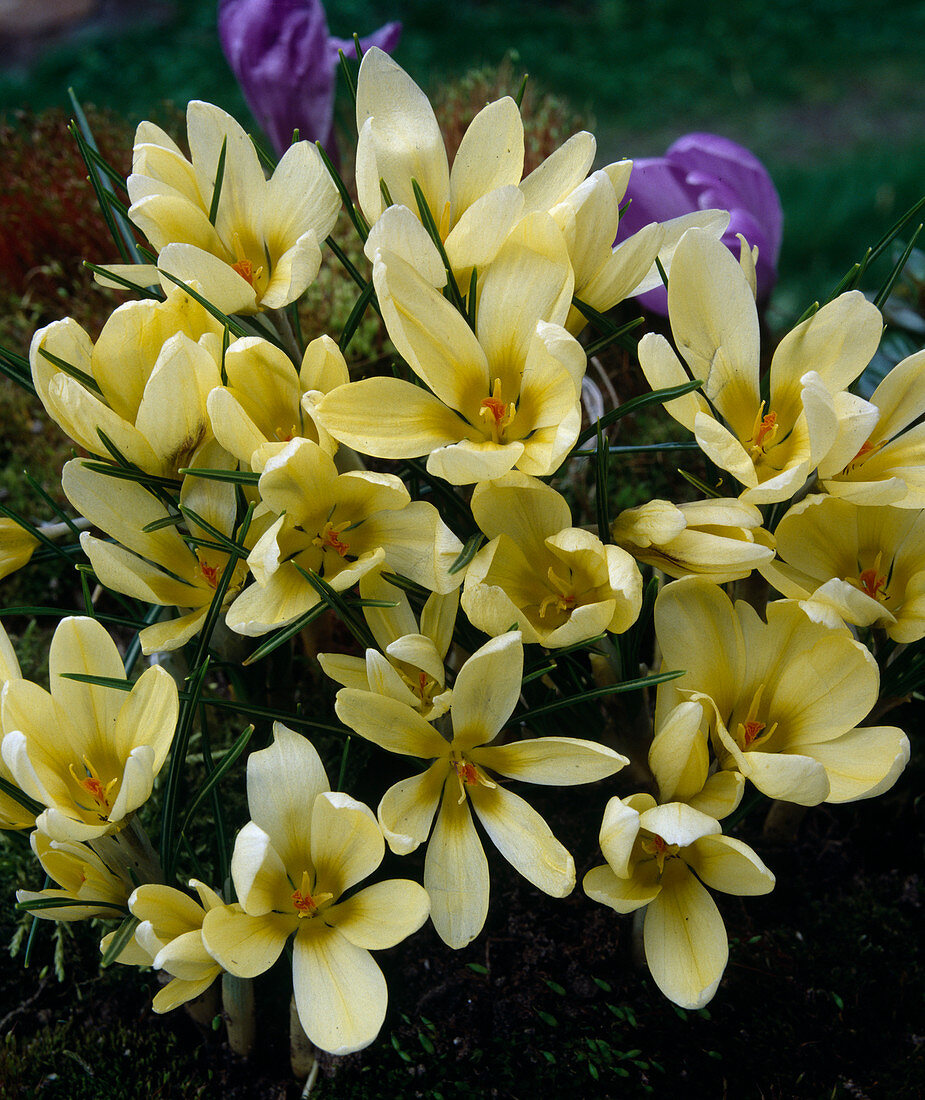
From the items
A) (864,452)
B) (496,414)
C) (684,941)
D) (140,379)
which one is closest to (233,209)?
(140,379)

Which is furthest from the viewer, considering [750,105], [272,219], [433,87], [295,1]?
[750,105]

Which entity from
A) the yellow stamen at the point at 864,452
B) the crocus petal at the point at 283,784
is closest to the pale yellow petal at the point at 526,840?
the crocus petal at the point at 283,784

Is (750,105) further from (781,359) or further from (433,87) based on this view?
(781,359)

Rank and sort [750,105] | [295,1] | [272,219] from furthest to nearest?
[750,105] < [295,1] < [272,219]

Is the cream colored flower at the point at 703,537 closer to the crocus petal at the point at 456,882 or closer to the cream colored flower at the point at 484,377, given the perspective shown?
the cream colored flower at the point at 484,377

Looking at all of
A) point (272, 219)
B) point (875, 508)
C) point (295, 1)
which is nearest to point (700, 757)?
point (875, 508)

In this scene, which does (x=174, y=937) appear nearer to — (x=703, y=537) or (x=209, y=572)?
(x=209, y=572)
